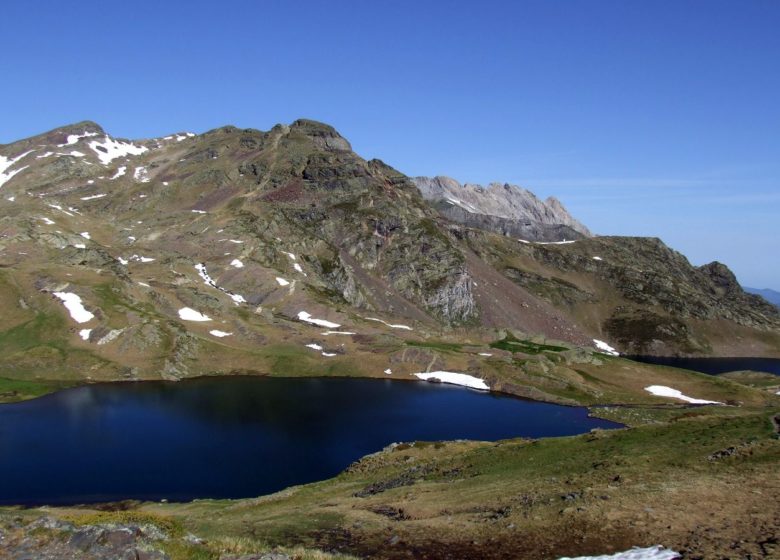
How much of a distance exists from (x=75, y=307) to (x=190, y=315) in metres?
29.6

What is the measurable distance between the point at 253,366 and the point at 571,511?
4772 inches

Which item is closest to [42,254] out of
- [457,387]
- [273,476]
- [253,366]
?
[253,366]

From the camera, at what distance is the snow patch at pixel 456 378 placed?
144500mm

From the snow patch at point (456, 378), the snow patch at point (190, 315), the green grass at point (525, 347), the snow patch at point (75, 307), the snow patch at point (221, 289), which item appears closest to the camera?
the snow patch at point (75, 307)

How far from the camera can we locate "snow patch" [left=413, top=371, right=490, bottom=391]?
144 meters

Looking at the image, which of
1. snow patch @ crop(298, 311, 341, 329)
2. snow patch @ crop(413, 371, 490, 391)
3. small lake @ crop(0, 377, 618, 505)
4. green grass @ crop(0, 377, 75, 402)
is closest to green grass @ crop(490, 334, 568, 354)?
snow patch @ crop(413, 371, 490, 391)

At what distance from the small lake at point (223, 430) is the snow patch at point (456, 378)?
6.01 meters

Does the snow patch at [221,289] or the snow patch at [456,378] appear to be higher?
the snow patch at [221,289]

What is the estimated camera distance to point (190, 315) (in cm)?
16100

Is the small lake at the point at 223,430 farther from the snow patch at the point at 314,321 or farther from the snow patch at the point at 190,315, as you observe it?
the snow patch at the point at 314,321

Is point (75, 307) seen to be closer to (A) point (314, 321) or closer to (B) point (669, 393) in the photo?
(A) point (314, 321)

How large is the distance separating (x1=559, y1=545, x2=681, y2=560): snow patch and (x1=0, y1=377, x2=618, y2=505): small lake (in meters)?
48.2

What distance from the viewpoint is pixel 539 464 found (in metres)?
44.4

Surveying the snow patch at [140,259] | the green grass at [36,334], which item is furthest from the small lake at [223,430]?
the snow patch at [140,259]
